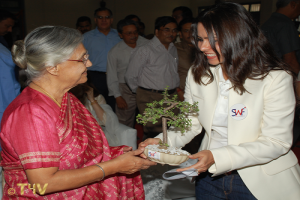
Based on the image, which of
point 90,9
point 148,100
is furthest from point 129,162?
point 90,9

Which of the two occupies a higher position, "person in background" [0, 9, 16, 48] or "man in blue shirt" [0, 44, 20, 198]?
"person in background" [0, 9, 16, 48]

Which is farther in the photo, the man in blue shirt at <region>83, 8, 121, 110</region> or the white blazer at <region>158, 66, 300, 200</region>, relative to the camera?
the man in blue shirt at <region>83, 8, 121, 110</region>

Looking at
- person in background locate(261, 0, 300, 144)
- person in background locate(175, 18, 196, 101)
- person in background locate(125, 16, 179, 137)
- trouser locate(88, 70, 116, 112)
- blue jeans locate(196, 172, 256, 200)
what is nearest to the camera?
blue jeans locate(196, 172, 256, 200)

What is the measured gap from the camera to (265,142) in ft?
3.84

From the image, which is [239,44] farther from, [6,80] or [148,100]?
[148,100]

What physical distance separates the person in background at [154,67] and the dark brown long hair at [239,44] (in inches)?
81.8

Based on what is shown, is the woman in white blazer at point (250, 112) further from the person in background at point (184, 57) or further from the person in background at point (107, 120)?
the person in background at point (184, 57)

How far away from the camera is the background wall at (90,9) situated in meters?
6.96

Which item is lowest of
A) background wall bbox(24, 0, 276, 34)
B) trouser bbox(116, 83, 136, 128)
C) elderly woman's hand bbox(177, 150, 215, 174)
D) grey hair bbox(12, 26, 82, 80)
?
trouser bbox(116, 83, 136, 128)

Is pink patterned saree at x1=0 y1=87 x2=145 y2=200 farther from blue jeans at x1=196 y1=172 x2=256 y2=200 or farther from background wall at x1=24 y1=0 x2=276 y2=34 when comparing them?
background wall at x1=24 y1=0 x2=276 y2=34

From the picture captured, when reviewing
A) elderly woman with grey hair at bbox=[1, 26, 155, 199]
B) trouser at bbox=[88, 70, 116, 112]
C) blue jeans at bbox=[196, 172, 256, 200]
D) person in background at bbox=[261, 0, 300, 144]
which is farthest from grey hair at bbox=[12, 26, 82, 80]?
trouser at bbox=[88, 70, 116, 112]

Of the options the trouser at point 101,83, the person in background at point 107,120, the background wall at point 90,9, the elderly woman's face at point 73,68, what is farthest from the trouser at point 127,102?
the background wall at point 90,9

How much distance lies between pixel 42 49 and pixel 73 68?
17 cm

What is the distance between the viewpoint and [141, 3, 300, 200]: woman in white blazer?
115cm
